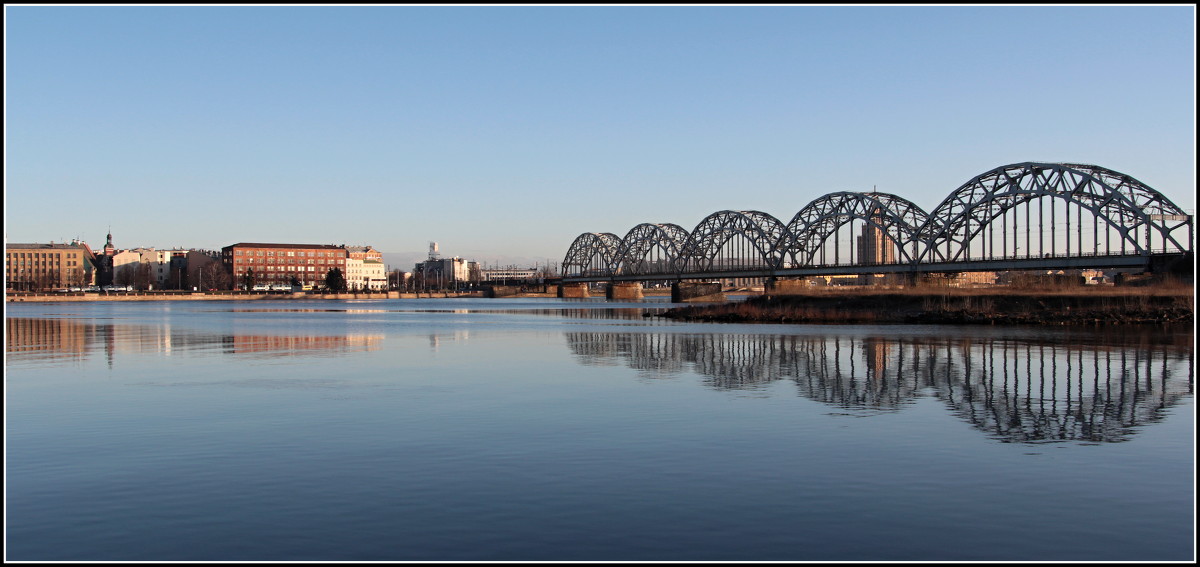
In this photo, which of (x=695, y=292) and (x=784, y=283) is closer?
(x=784, y=283)

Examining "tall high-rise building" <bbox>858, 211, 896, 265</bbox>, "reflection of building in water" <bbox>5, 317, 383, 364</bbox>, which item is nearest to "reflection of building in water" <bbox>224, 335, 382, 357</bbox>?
"reflection of building in water" <bbox>5, 317, 383, 364</bbox>

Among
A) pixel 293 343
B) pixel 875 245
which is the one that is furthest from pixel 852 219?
pixel 293 343

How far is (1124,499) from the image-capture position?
510 inches

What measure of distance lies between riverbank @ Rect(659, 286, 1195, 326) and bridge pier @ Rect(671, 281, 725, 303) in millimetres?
81396

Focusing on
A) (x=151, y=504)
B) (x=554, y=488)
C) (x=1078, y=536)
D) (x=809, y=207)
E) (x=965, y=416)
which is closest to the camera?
(x=1078, y=536)

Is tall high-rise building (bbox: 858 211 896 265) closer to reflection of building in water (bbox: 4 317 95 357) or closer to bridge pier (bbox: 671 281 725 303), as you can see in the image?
bridge pier (bbox: 671 281 725 303)

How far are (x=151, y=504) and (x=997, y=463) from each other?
12.3 metres

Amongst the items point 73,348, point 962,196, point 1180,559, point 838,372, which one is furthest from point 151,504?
point 962,196

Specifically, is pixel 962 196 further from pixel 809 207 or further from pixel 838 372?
pixel 838 372

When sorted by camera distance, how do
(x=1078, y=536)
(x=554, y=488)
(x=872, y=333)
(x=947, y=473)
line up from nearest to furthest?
1. (x=1078, y=536)
2. (x=554, y=488)
3. (x=947, y=473)
4. (x=872, y=333)

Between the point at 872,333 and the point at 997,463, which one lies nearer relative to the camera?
the point at 997,463

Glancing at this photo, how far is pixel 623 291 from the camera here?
194625 millimetres

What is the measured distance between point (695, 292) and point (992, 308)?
329 feet

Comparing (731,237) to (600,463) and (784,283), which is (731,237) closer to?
(784,283)
